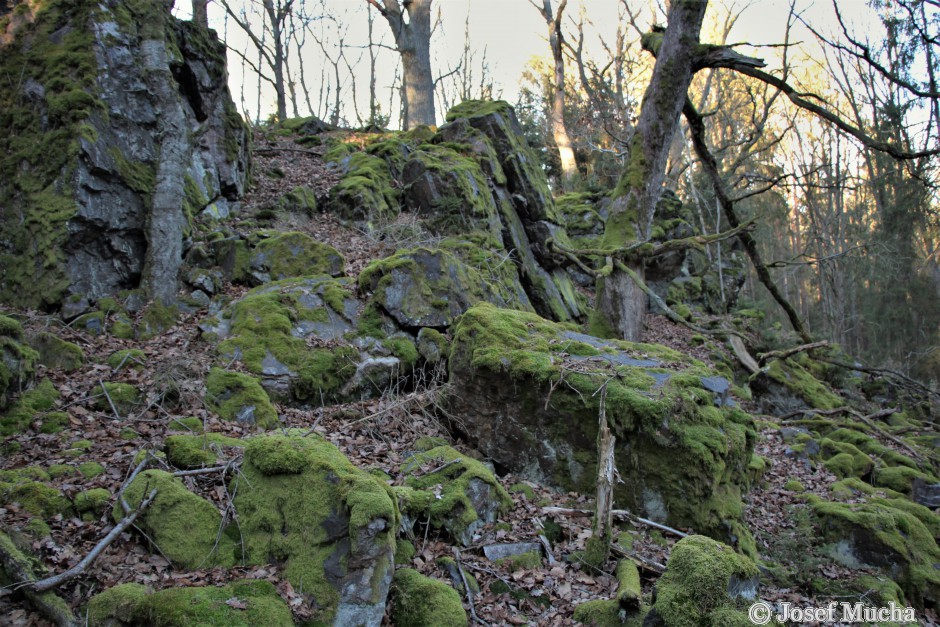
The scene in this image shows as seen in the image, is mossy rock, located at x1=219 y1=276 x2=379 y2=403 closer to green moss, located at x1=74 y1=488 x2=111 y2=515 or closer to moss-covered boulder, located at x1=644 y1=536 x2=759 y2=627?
green moss, located at x1=74 y1=488 x2=111 y2=515

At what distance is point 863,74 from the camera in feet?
82.1

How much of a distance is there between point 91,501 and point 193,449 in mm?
867

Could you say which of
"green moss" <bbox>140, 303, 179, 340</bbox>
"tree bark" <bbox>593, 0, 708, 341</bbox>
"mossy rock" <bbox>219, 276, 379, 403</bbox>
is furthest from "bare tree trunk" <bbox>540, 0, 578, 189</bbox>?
"green moss" <bbox>140, 303, 179, 340</bbox>

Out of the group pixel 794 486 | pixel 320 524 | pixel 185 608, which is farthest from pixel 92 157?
pixel 794 486

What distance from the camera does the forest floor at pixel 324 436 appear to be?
148 inches

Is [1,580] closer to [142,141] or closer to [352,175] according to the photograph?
[142,141]

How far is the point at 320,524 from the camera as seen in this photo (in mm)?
3961

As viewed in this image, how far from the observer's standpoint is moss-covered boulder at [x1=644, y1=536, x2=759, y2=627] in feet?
11.6

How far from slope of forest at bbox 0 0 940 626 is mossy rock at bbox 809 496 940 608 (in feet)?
0.11

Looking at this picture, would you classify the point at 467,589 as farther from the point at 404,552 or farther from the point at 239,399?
the point at 239,399

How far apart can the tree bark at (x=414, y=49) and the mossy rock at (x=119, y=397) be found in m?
13.7

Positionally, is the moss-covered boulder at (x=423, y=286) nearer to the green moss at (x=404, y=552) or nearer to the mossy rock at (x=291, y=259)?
the mossy rock at (x=291, y=259)

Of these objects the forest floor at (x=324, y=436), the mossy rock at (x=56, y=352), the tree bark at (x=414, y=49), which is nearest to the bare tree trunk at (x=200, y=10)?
the tree bark at (x=414, y=49)

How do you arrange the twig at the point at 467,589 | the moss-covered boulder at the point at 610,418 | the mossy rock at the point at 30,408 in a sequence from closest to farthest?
1. the twig at the point at 467,589
2. the mossy rock at the point at 30,408
3. the moss-covered boulder at the point at 610,418
